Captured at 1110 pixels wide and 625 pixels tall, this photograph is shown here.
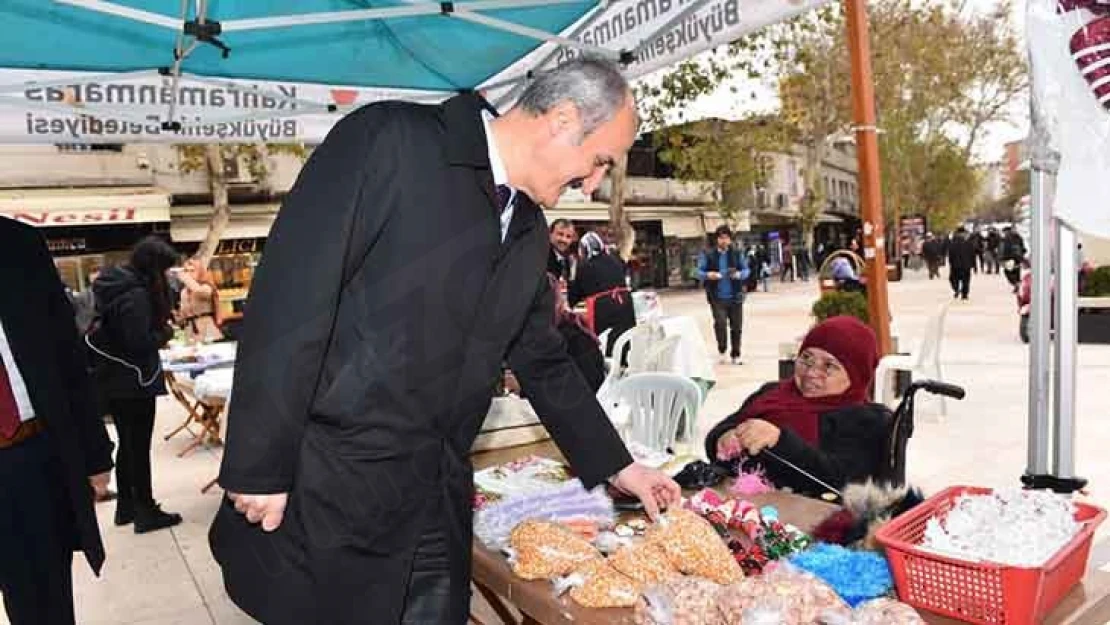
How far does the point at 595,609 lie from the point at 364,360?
0.67m

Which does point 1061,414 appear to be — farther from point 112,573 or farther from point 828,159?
point 828,159

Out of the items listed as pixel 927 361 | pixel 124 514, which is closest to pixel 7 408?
pixel 124 514

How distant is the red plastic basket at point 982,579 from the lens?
4.60 feet

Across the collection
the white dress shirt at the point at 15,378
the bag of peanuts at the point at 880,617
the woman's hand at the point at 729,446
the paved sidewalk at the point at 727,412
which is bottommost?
the paved sidewalk at the point at 727,412

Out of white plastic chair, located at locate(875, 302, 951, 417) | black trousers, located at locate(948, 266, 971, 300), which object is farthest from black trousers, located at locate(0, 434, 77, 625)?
black trousers, located at locate(948, 266, 971, 300)

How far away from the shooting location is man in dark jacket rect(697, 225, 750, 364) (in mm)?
9938

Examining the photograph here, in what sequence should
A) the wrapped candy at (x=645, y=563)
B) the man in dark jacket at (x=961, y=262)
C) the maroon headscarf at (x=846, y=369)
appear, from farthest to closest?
the man in dark jacket at (x=961, y=262), the maroon headscarf at (x=846, y=369), the wrapped candy at (x=645, y=563)

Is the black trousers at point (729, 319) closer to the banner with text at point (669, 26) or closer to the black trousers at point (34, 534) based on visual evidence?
the banner with text at point (669, 26)

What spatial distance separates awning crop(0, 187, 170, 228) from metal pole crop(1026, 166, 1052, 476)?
17.3 m

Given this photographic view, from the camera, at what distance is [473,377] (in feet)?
4.91

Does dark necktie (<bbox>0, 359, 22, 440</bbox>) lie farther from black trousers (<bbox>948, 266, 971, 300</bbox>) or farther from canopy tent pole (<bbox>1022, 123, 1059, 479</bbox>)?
black trousers (<bbox>948, 266, 971, 300</bbox>)

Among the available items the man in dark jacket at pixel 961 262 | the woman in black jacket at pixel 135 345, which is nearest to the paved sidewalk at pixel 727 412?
the woman in black jacket at pixel 135 345

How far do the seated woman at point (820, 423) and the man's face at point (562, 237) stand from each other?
172 inches

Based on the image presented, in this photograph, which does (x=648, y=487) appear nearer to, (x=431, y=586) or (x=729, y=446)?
(x=431, y=586)
